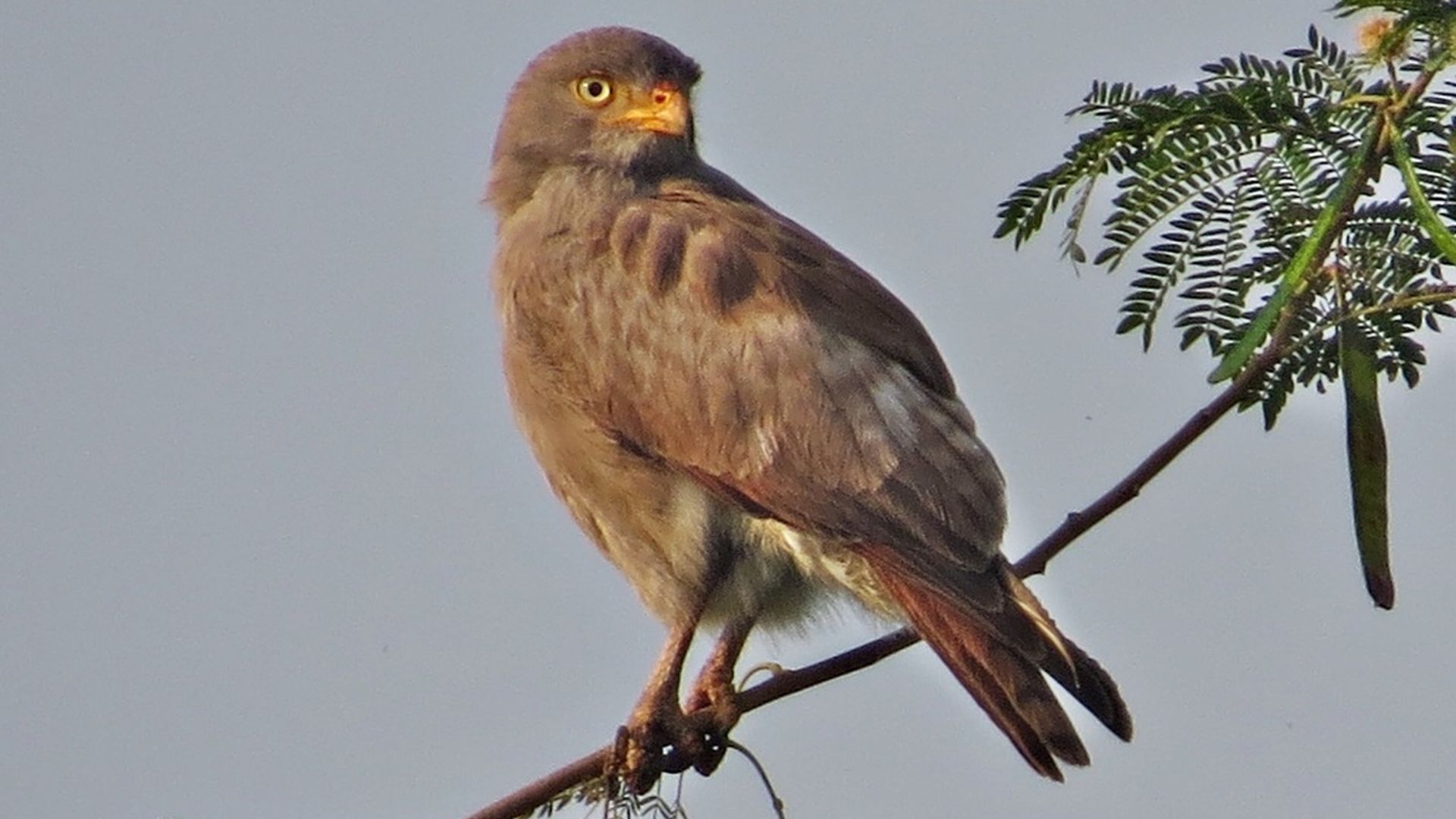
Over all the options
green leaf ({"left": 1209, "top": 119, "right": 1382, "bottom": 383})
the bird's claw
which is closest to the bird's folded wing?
the bird's claw

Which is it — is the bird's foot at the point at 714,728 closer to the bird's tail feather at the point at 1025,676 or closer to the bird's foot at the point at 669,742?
the bird's foot at the point at 669,742

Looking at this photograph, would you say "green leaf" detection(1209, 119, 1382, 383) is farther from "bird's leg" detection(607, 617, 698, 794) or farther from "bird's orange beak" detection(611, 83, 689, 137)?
"bird's orange beak" detection(611, 83, 689, 137)

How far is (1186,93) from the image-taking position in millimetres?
3635

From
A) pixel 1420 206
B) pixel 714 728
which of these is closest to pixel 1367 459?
pixel 1420 206

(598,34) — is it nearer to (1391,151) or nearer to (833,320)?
(833,320)

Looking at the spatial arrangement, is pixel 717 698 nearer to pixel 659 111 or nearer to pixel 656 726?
pixel 656 726

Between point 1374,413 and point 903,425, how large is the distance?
158 centimetres

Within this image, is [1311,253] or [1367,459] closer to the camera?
[1311,253]

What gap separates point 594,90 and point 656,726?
7.41 feet

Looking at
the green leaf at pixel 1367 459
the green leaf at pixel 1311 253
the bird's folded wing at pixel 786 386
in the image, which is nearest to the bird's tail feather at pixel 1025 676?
the bird's folded wing at pixel 786 386

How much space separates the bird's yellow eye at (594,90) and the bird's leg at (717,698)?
1.87 metres

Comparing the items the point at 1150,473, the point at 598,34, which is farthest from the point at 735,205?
the point at 1150,473

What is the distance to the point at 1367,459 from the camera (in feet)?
12.2

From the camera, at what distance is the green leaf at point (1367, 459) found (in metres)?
3.68
